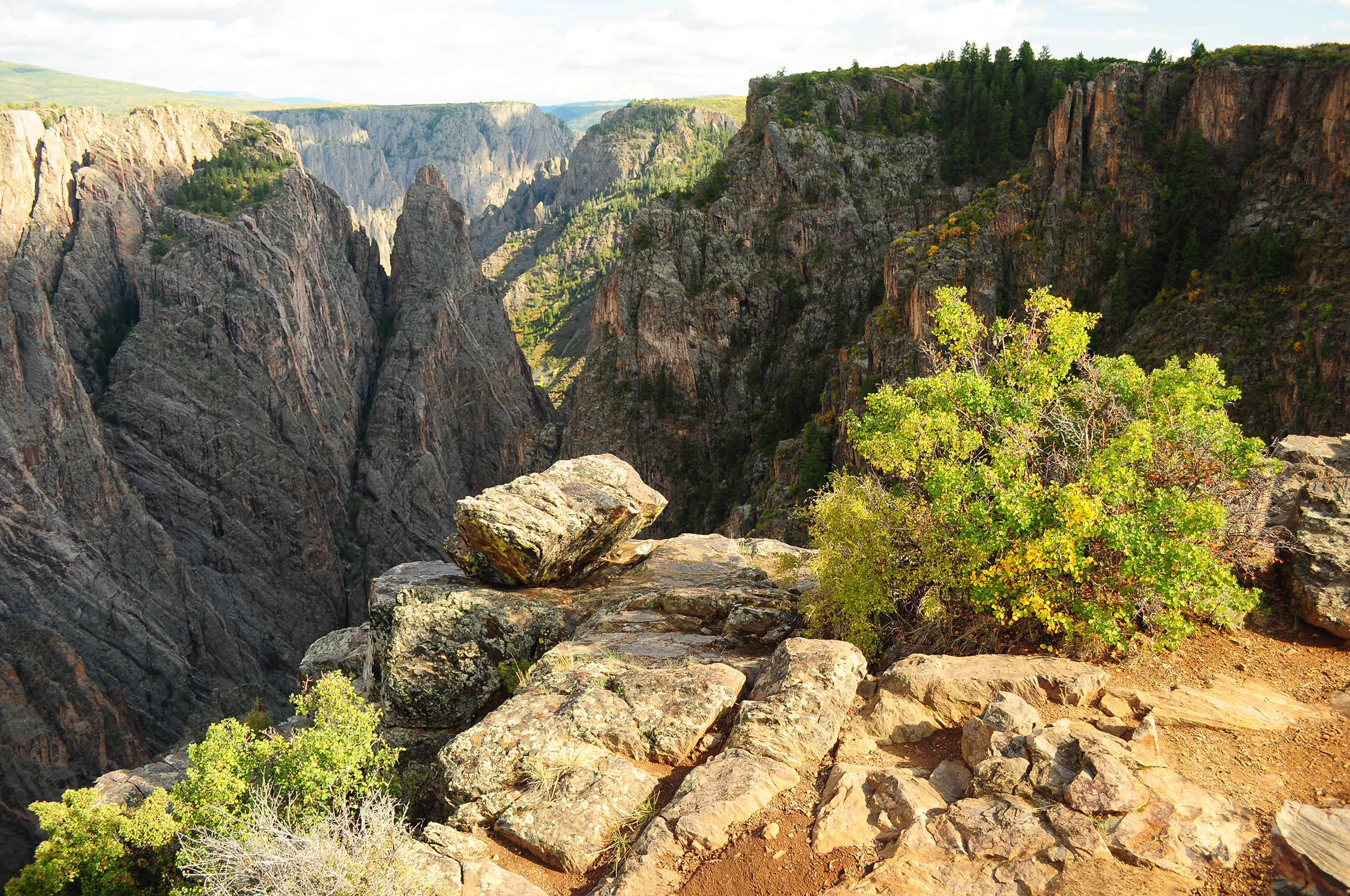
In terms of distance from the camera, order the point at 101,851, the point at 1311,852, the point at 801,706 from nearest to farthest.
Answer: the point at 1311,852
the point at 801,706
the point at 101,851

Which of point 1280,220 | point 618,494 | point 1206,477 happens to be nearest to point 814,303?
point 1280,220

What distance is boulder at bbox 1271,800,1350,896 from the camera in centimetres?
795

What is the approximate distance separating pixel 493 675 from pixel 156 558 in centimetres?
8799

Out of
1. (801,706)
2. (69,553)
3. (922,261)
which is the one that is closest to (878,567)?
(801,706)

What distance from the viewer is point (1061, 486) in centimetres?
1354

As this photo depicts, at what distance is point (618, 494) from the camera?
22906 mm

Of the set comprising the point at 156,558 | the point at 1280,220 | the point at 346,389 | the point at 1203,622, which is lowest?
the point at 156,558

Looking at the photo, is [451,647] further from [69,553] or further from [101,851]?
[69,553]

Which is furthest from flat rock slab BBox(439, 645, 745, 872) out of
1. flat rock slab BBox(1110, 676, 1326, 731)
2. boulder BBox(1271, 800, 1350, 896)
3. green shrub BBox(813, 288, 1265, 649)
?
boulder BBox(1271, 800, 1350, 896)

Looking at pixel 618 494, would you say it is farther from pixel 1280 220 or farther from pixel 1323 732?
pixel 1280 220

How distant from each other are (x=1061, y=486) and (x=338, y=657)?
2900 centimetres

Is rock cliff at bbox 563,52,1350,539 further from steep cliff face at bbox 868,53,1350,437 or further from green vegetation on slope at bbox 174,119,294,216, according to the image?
green vegetation on slope at bbox 174,119,294,216

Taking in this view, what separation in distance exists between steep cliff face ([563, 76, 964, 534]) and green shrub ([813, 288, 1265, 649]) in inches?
2956

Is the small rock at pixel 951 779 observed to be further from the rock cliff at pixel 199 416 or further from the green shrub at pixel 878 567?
the rock cliff at pixel 199 416
